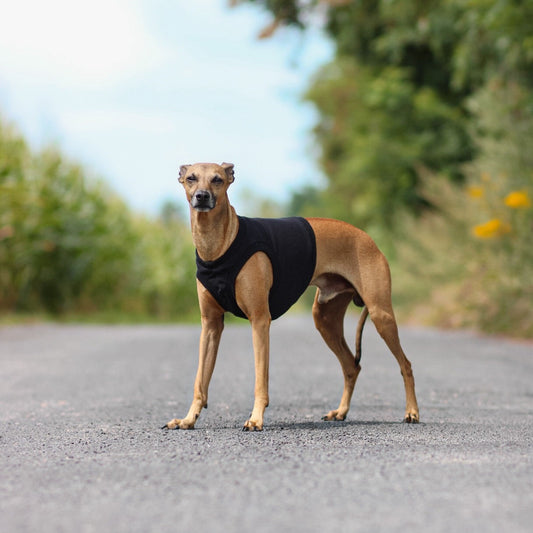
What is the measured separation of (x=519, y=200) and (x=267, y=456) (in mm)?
11989

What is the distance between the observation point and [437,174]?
26.1m

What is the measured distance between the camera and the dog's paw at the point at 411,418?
5512 millimetres

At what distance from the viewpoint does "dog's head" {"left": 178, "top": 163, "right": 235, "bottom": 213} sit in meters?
4.90

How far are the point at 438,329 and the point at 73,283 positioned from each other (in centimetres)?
947

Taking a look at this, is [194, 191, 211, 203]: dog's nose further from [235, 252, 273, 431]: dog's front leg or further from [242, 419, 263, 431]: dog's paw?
[242, 419, 263, 431]: dog's paw

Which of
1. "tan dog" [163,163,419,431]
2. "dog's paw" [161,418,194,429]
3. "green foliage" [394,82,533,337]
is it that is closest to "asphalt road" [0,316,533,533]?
"dog's paw" [161,418,194,429]

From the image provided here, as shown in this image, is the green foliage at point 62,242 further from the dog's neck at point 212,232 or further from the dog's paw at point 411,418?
the dog's paw at point 411,418

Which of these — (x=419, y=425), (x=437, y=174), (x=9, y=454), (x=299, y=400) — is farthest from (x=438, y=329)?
(x=9, y=454)

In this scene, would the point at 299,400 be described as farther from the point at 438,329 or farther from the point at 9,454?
the point at 438,329

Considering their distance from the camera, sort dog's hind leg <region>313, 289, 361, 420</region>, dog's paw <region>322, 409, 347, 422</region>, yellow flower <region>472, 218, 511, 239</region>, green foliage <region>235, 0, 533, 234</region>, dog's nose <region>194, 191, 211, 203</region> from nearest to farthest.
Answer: dog's nose <region>194, 191, 211, 203</region>
dog's paw <region>322, 409, 347, 422</region>
dog's hind leg <region>313, 289, 361, 420</region>
yellow flower <region>472, 218, 511, 239</region>
green foliage <region>235, 0, 533, 234</region>

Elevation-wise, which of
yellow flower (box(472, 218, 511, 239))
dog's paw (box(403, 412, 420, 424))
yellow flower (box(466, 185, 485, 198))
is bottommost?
dog's paw (box(403, 412, 420, 424))

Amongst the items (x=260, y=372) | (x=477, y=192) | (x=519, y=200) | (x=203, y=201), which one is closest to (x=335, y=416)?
(x=260, y=372)

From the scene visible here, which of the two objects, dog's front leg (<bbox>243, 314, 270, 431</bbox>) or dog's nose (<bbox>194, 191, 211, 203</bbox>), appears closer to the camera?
dog's nose (<bbox>194, 191, 211, 203</bbox>)

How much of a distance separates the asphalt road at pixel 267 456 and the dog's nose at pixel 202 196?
141 cm
